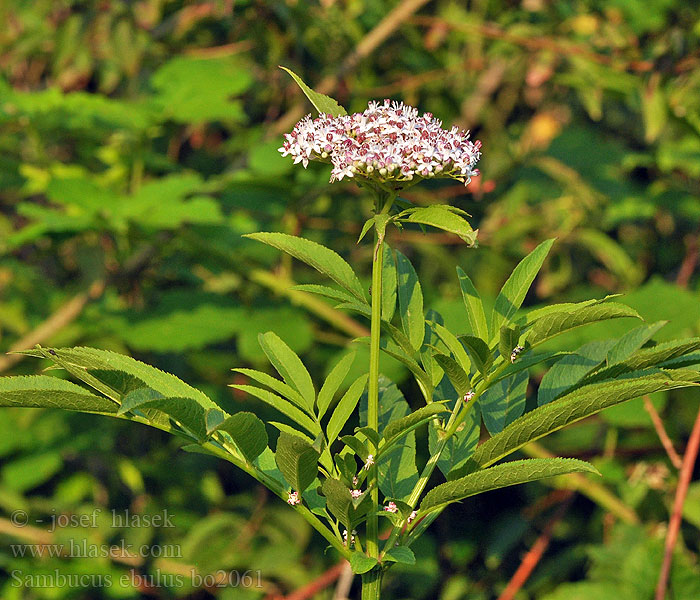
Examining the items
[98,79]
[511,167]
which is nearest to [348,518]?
[511,167]

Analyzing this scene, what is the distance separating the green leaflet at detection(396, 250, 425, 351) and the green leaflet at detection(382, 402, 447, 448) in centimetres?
8

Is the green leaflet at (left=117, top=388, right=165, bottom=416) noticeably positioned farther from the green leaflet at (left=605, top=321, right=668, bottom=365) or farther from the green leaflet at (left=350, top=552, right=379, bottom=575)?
the green leaflet at (left=605, top=321, right=668, bottom=365)

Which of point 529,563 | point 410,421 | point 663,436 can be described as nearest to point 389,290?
point 410,421

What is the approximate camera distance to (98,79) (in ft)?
7.25

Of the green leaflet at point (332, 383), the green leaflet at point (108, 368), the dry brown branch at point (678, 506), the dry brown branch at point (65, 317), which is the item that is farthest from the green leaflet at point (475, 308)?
the dry brown branch at point (65, 317)

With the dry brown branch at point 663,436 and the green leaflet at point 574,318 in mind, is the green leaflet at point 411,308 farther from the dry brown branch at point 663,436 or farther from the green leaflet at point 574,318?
the dry brown branch at point 663,436

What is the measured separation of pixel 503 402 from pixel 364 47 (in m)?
1.42

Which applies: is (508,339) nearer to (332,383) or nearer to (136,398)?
(332,383)

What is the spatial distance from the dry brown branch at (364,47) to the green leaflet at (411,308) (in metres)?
1.31

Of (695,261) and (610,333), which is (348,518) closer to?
(610,333)

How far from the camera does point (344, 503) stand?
560 millimetres

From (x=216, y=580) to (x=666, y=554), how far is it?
950 mm

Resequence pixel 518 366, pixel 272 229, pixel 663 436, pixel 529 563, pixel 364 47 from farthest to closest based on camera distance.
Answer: pixel 364 47 < pixel 272 229 < pixel 529 563 < pixel 663 436 < pixel 518 366

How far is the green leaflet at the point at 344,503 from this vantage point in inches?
21.6
